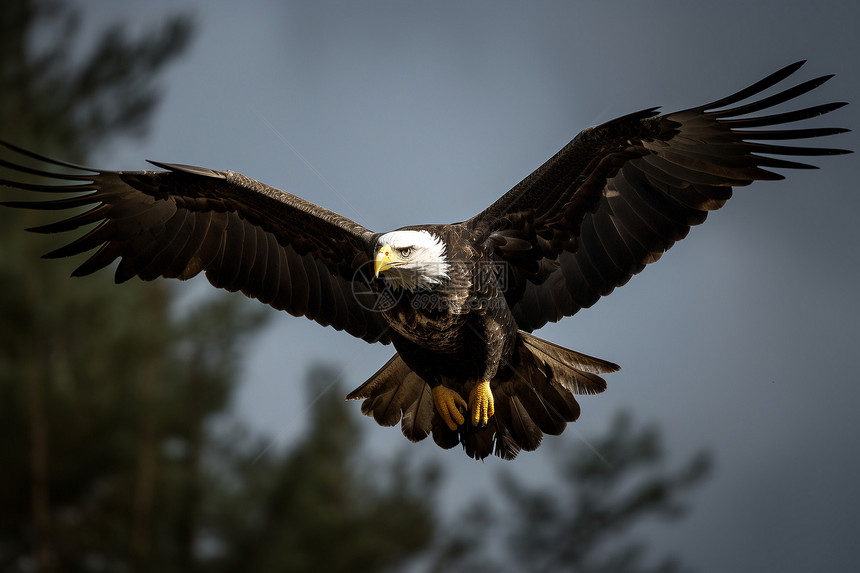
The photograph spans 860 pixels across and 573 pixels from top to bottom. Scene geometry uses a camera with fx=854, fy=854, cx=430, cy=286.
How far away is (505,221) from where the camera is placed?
4.43 metres

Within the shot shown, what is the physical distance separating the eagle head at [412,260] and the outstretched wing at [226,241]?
0.79 metres

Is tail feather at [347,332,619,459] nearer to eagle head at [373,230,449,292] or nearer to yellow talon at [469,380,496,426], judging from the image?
yellow talon at [469,380,496,426]

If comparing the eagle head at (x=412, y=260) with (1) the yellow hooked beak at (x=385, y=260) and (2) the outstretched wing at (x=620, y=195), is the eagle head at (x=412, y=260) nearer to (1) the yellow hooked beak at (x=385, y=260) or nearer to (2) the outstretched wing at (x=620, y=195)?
(1) the yellow hooked beak at (x=385, y=260)

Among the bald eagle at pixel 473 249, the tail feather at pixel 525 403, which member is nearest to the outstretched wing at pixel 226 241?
the bald eagle at pixel 473 249

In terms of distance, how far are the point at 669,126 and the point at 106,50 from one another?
1126 cm

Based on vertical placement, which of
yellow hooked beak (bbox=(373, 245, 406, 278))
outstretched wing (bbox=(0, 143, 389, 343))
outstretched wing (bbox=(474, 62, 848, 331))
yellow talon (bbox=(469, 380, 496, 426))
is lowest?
yellow talon (bbox=(469, 380, 496, 426))

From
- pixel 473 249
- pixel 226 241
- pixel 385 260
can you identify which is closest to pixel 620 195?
pixel 473 249

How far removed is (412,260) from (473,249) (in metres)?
0.40

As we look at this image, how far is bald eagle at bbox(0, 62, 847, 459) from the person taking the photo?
4.10 m

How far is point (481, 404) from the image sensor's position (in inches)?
176

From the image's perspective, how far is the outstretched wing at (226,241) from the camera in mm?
4867

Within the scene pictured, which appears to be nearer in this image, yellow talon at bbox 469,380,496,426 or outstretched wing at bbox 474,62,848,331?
outstretched wing at bbox 474,62,848,331

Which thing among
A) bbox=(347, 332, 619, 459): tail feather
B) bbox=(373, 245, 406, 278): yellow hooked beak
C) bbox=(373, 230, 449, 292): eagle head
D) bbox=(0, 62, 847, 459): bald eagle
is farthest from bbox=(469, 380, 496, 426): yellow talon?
bbox=(373, 245, 406, 278): yellow hooked beak

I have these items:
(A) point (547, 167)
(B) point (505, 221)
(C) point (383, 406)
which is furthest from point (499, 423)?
(A) point (547, 167)
